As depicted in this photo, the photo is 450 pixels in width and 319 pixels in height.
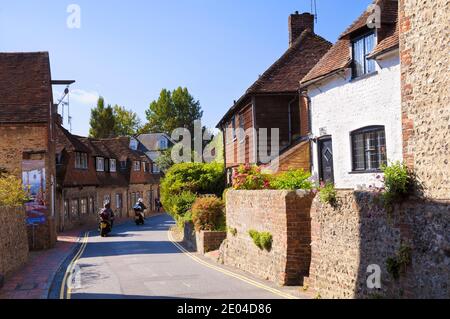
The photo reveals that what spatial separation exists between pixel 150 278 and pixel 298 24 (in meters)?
17.7

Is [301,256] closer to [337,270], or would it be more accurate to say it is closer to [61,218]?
[337,270]

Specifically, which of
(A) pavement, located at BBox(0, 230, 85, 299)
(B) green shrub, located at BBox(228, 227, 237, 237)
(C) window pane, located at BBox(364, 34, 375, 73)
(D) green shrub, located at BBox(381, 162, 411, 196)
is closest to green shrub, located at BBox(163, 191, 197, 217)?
(A) pavement, located at BBox(0, 230, 85, 299)

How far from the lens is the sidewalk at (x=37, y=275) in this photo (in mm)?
12031

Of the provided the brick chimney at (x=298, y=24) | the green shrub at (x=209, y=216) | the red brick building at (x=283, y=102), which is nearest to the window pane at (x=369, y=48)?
the red brick building at (x=283, y=102)

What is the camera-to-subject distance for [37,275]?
49.5 ft

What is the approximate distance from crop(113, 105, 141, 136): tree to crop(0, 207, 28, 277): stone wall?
2580 inches

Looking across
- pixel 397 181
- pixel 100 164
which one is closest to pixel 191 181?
pixel 100 164

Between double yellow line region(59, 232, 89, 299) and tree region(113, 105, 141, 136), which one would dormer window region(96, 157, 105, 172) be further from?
tree region(113, 105, 141, 136)

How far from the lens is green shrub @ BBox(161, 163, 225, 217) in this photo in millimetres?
31109

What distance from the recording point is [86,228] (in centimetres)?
3581

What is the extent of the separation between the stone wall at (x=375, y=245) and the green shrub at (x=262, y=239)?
2.00 m

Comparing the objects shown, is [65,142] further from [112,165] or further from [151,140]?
[151,140]

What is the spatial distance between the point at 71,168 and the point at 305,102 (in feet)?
62.7
